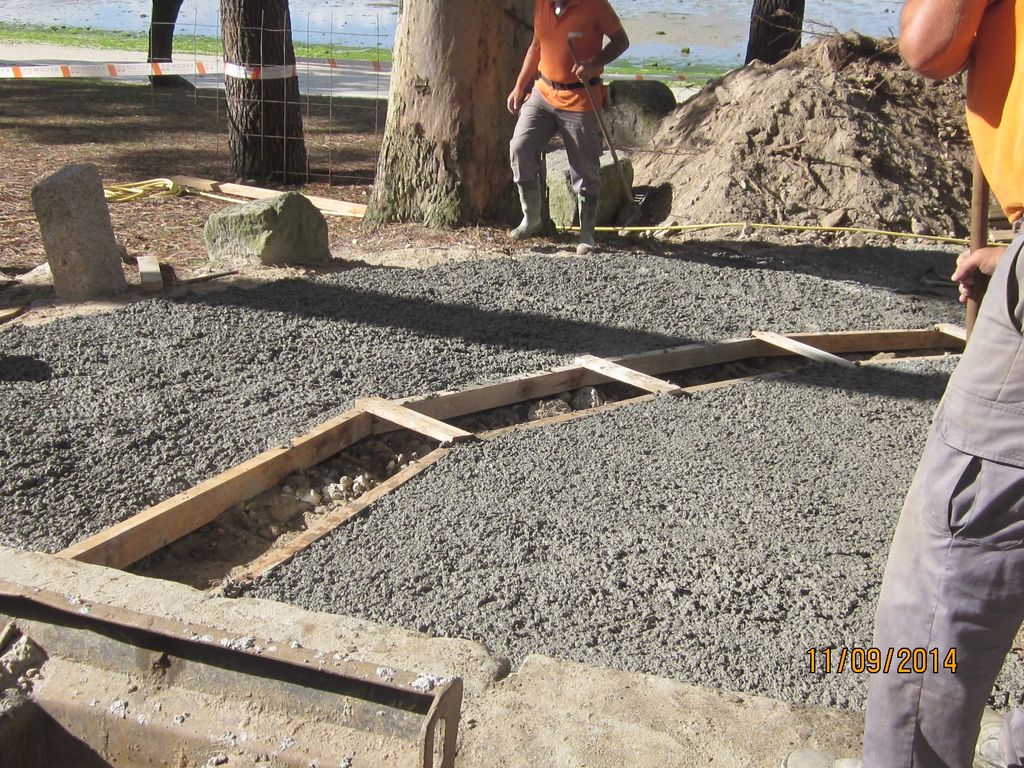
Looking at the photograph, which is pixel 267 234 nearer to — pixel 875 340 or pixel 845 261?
pixel 875 340

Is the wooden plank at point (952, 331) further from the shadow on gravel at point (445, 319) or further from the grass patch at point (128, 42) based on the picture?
the grass patch at point (128, 42)

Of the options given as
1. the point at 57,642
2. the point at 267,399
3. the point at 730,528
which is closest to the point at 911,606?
the point at 730,528

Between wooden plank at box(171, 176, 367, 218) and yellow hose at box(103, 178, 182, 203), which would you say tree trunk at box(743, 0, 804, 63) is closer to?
wooden plank at box(171, 176, 367, 218)

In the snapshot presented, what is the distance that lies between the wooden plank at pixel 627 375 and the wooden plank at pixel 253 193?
4057mm

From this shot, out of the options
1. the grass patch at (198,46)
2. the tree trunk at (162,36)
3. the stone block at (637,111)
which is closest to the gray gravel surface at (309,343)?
the stone block at (637,111)

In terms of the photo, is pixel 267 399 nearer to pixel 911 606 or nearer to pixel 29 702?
pixel 29 702

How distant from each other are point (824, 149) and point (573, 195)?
8.04ft

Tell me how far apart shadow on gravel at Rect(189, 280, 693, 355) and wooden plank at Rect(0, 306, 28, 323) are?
39.6 inches

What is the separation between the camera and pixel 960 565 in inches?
79.2

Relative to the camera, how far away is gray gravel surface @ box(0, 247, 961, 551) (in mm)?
4164

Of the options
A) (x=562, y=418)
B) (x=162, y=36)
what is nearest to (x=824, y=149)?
(x=562, y=418)

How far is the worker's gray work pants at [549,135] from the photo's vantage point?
737 cm

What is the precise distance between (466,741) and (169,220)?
696 cm

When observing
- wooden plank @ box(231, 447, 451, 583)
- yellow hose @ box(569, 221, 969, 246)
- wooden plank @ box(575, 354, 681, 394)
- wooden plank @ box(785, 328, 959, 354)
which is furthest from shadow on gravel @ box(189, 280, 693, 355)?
yellow hose @ box(569, 221, 969, 246)
